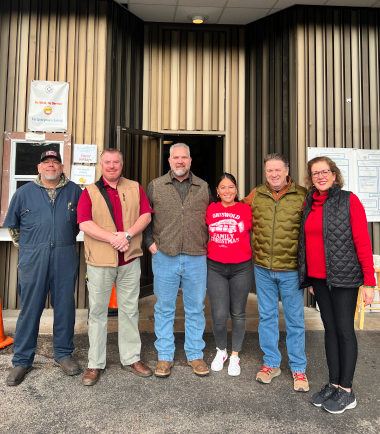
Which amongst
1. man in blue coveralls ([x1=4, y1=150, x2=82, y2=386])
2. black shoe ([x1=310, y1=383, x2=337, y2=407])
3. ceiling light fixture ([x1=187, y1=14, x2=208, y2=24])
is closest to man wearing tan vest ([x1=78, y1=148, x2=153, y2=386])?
man in blue coveralls ([x1=4, y1=150, x2=82, y2=386])

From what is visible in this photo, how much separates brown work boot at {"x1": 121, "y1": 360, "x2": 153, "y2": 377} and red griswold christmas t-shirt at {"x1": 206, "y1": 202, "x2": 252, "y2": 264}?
3.48ft

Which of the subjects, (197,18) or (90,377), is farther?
(197,18)

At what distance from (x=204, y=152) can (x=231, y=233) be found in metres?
3.61

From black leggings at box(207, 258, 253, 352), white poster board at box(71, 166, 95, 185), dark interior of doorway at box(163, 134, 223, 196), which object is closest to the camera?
black leggings at box(207, 258, 253, 352)

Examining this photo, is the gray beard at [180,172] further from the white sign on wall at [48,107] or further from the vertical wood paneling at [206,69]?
the vertical wood paneling at [206,69]

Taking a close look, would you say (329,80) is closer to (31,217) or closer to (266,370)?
(266,370)

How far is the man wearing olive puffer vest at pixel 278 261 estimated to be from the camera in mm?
2742

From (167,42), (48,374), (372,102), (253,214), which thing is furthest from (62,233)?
(372,102)

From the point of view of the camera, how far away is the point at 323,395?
8.30 ft

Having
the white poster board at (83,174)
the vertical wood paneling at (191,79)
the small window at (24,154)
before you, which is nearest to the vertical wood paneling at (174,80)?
the vertical wood paneling at (191,79)

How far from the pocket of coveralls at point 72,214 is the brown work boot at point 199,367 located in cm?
158

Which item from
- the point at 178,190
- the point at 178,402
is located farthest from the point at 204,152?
the point at 178,402

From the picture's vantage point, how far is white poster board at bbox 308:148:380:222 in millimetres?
4727

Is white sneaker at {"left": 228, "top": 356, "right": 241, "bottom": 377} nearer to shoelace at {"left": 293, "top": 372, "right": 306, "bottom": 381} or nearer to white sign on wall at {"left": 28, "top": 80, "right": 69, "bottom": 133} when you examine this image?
shoelace at {"left": 293, "top": 372, "right": 306, "bottom": 381}
